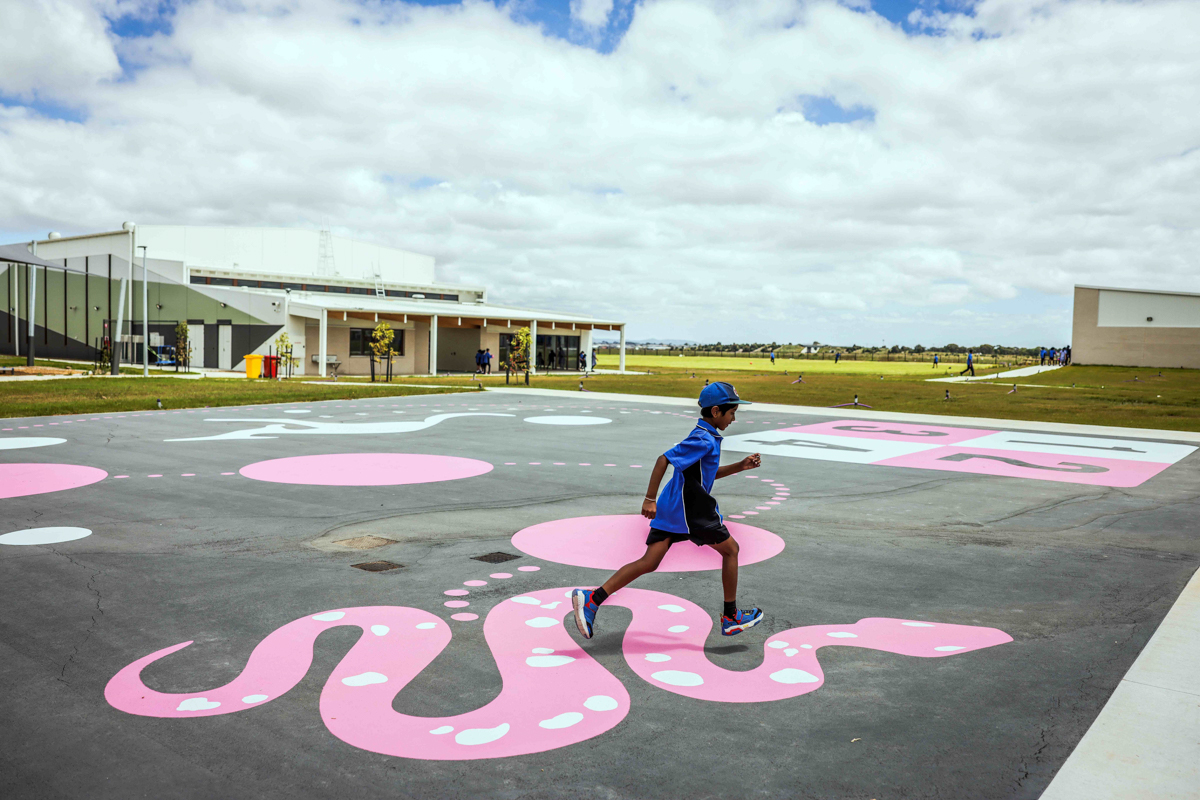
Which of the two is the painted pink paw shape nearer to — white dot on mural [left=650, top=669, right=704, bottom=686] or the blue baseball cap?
white dot on mural [left=650, top=669, right=704, bottom=686]

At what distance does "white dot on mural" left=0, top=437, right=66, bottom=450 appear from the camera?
13055 mm

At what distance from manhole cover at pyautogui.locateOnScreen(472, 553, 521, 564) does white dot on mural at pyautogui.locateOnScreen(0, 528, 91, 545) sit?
371 centimetres

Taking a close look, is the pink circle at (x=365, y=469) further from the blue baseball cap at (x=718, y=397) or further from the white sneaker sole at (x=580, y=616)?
the blue baseball cap at (x=718, y=397)

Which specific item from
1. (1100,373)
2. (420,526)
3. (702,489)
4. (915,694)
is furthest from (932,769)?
(1100,373)

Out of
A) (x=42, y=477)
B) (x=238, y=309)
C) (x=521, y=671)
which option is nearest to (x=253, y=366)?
(x=238, y=309)

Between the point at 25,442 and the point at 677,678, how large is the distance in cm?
1364

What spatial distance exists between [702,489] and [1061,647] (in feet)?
8.08

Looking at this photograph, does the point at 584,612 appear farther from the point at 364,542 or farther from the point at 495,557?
the point at 364,542

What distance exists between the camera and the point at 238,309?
43.4 m

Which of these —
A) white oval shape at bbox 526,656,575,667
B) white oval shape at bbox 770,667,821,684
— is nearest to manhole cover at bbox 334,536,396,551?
white oval shape at bbox 526,656,575,667

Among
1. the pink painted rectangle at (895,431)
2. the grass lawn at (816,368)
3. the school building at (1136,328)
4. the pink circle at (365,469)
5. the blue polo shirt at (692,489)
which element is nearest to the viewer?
the blue polo shirt at (692,489)

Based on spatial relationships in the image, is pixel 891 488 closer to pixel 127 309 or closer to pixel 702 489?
pixel 702 489

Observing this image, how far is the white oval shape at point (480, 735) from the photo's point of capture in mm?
3709

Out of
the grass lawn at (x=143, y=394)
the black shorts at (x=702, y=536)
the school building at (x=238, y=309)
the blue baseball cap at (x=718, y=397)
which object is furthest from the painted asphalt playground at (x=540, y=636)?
the school building at (x=238, y=309)
